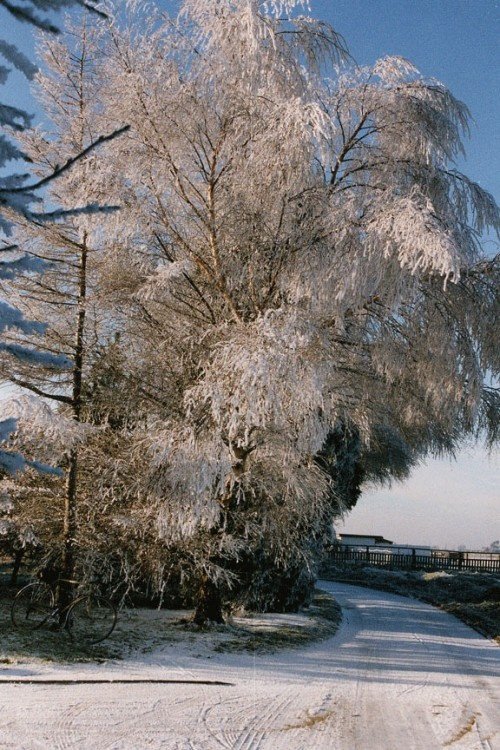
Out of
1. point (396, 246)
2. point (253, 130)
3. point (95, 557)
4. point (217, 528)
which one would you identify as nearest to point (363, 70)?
point (253, 130)

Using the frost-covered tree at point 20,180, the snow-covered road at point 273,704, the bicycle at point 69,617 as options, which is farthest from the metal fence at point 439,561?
the frost-covered tree at point 20,180

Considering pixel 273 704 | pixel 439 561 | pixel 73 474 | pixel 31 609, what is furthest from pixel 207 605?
pixel 439 561

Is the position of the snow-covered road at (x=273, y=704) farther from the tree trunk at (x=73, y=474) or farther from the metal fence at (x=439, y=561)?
the metal fence at (x=439, y=561)

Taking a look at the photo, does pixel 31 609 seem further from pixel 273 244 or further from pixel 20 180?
pixel 20 180

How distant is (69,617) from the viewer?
9.69m

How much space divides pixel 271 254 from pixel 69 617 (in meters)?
5.84

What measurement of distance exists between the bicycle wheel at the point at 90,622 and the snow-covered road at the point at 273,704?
1.06m

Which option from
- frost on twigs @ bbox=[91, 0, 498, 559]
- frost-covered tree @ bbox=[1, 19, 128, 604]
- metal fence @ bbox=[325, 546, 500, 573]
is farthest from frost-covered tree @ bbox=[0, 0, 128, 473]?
metal fence @ bbox=[325, 546, 500, 573]

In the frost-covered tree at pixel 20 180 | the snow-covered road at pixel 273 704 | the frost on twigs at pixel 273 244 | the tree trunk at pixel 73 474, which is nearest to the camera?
the frost-covered tree at pixel 20 180

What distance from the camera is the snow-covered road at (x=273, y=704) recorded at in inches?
219

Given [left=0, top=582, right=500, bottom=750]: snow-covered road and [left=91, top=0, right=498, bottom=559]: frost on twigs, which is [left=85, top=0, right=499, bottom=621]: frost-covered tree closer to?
[left=91, top=0, right=498, bottom=559]: frost on twigs

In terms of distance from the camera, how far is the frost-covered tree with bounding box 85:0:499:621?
9.36 m

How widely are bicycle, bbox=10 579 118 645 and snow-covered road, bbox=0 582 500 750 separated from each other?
3.98ft

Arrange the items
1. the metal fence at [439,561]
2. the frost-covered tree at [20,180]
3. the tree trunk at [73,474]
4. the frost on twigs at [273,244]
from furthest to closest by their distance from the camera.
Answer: the metal fence at [439,561] < the tree trunk at [73,474] < the frost on twigs at [273,244] < the frost-covered tree at [20,180]
